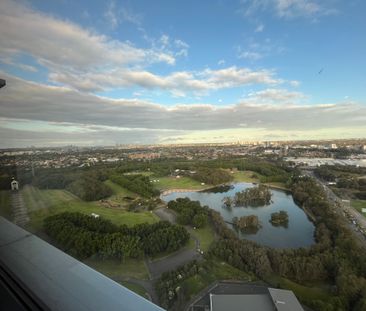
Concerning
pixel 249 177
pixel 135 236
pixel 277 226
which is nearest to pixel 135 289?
pixel 135 236

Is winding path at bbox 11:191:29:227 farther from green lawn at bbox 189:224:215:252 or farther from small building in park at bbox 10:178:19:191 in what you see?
green lawn at bbox 189:224:215:252

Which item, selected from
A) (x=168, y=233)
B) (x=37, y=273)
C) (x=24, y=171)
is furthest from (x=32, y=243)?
(x=168, y=233)

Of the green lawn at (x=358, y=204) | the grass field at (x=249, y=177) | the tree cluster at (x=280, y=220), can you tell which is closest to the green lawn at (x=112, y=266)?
the tree cluster at (x=280, y=220)

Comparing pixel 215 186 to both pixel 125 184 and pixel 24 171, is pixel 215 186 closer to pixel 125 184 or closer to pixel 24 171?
pixel 125 184

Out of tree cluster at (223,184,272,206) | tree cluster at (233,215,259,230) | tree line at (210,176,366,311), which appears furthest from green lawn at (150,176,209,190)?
tree line at (210,176,366,311)

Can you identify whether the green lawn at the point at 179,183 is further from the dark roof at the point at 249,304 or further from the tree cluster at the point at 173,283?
the dark roof at the point at 249,304

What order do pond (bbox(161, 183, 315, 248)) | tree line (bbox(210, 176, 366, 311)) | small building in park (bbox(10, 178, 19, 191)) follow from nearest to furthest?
small building in park (bbox(10, 178, 19, 191)) → tree line (bbox(210, 176, 366, 311)) → pond (bbox(161, 183, 315, 248))
